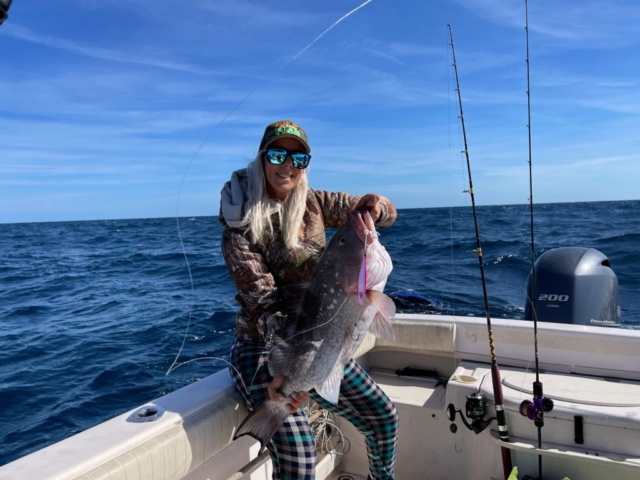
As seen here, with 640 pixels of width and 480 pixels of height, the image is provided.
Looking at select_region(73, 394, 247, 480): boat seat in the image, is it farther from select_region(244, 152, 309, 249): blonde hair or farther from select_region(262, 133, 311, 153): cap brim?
select_region(262, 133, 311, 153): cap brim

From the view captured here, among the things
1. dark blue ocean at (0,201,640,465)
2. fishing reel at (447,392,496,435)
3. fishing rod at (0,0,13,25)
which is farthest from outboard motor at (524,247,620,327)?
fishing rod at (0,0,13,25)

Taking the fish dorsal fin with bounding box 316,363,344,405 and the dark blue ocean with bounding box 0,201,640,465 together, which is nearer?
the fish dorsal fin with bounding box 316,363,344,405

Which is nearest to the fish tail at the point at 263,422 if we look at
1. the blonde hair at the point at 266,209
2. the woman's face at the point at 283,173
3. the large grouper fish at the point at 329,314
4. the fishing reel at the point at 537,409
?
the large grouper fish at the point at 329,314

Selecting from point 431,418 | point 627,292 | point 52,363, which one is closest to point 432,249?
point 627,292

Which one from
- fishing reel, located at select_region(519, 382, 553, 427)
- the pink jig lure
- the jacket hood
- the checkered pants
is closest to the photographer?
the pink jig lure

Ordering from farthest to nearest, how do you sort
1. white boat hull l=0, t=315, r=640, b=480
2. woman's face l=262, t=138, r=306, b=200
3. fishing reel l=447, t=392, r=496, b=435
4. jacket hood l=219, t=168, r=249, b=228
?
1. fishing reel l=447, t=392, r=496, b=435
2. woman's face l=262, t=138, r=306, b=200
3. jacket hood l=219, t=168, r=249, b=228
4. white boat hull l=0, t=315, r=640, b=480

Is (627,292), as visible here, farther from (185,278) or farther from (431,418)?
(185,278)

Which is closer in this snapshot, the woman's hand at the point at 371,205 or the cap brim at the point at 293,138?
the woman's hand at the point at 371,205

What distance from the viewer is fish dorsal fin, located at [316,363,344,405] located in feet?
8.57

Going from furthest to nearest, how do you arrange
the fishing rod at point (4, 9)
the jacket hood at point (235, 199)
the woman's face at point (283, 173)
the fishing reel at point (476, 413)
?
the fishing reel at point (476, 413) < the woman's face at point (283, 173) < the jacket hood at point (235, 199) < the fishing rod at point (4, 9)

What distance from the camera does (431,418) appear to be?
386 centimetres

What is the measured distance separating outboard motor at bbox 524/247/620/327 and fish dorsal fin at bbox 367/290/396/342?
3.15 m

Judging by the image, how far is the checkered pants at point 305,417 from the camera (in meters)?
2.60

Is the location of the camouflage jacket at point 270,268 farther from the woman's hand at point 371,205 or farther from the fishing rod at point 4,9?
the fishing rod at point 4,9
